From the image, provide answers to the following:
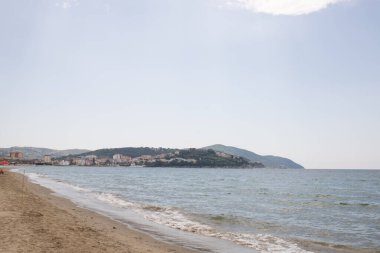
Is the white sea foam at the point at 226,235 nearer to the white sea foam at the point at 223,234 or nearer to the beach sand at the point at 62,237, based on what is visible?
the white sea foam at the point at 223,234

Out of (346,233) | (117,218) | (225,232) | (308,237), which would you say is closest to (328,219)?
(346,233)

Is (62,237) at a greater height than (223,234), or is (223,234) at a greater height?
(62,237)

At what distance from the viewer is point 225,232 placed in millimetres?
18438

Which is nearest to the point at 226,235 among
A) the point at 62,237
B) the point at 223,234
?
the point at 223,234

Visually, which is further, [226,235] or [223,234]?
[223,234]

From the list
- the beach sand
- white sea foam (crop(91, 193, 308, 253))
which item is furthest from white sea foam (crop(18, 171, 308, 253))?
the beach sand

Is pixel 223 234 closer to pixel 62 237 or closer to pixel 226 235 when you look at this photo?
pixel 226 235

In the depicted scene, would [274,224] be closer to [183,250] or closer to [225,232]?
[225,232]

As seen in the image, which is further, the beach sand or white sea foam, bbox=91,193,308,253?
white sea foam, bbox=91,193,308,253

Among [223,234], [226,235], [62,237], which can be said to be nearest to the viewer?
[62,237]

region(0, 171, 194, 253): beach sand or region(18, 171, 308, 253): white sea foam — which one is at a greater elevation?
region(0, 171, 194, 253): beach sand

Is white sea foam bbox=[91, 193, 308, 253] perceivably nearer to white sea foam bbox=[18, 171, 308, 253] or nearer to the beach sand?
white sea foam bbox=[18, 171, 308, 253]

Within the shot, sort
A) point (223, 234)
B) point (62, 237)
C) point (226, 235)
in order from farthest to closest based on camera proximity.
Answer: point (223, 234), point (226, 235), point (62, 237)

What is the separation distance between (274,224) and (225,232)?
458cm
